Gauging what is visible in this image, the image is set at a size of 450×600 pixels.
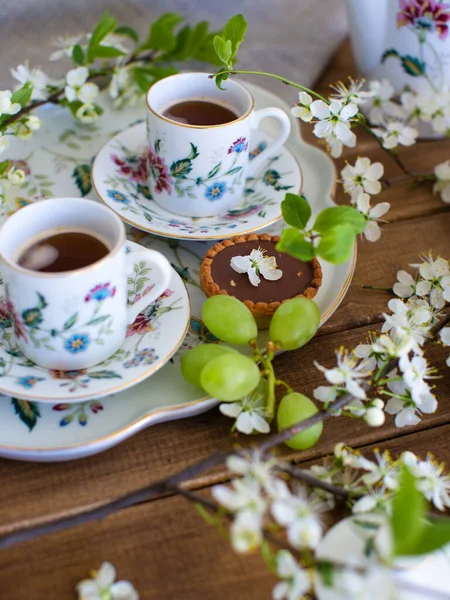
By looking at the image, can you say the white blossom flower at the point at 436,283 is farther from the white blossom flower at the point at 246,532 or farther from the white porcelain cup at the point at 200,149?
the white blossom flower at the point at 246,532

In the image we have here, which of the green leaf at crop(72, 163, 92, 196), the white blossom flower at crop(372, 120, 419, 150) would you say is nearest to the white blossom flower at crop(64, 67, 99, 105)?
the green leaf at crop(72, 163, 92, 196)

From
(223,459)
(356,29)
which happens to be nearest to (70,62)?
(356,29)

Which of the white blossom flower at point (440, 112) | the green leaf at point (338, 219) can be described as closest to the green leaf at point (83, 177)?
the green leaf at point (338, 219)

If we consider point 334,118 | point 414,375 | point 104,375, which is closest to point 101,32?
point 334,118

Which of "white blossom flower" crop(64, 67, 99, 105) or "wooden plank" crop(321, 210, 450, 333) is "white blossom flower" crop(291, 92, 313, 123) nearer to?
"wooden plank" crop(321, 210, 450, 333)

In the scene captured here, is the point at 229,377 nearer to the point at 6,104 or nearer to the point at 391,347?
the point at 391,347

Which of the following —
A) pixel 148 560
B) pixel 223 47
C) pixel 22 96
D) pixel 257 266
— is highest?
pixel 223 47
